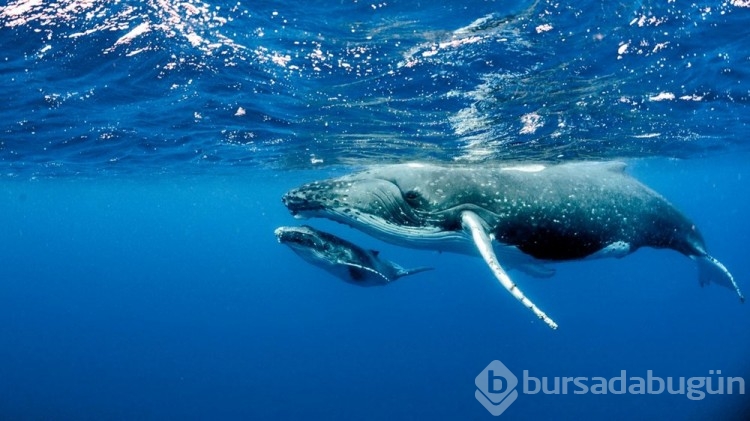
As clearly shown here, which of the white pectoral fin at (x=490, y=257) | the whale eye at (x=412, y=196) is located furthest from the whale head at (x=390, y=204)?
the white pectoral fin at (x=490, y=257)

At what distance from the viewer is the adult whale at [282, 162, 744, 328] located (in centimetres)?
630

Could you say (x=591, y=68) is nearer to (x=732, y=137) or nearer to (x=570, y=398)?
(x=732, y=137)

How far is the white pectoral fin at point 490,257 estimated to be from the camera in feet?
16.1

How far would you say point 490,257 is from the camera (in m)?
5.60

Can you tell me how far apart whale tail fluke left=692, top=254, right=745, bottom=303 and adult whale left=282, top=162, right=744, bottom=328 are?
101 inches

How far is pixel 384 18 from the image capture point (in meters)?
8.00

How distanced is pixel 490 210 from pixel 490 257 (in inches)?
57.6

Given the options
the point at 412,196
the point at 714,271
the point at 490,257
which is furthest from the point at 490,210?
the point at 714,271

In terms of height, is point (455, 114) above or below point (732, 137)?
above

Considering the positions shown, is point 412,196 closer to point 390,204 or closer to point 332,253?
point 390,204

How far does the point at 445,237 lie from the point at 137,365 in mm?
40827

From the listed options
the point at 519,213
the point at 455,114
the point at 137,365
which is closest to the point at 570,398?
the point at 455,114

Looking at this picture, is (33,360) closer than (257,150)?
No

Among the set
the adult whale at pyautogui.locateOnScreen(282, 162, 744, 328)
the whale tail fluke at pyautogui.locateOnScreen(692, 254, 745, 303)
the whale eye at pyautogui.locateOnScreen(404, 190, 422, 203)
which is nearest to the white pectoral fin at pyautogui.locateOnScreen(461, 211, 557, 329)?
the adult whale at pyautogui.locateOnScreen(282, 162, 744, 328)
